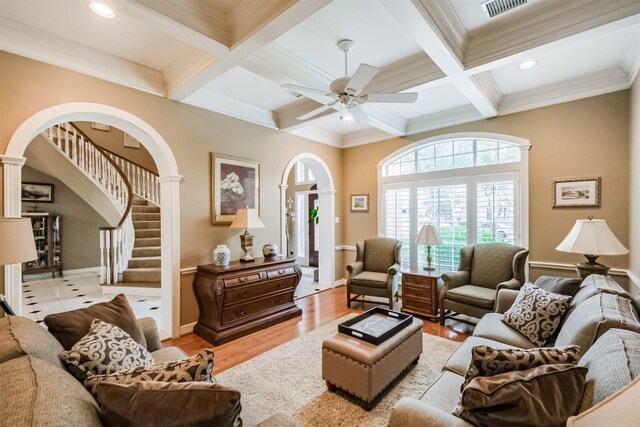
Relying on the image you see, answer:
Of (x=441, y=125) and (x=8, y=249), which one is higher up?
(x=441, y=125)

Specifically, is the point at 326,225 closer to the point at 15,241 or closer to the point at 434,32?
the point at 434,32

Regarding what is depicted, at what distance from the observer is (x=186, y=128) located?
3432mm

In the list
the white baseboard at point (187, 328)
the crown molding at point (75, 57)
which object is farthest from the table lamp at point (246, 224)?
the crown molding at point (75, 57)

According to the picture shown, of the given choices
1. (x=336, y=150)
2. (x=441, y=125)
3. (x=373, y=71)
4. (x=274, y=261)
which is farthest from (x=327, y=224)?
(x=373, y=71)

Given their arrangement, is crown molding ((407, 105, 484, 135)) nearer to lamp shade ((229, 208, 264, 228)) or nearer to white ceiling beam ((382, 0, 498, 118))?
white ceiling beam ((382, 0, 498, 118))

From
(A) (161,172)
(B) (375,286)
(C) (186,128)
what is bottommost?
(B) (375,286)

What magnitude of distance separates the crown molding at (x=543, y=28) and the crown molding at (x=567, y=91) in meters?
1.54

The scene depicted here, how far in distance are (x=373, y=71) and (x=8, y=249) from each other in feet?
8.46

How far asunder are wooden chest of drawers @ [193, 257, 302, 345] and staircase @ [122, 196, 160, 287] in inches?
95.0

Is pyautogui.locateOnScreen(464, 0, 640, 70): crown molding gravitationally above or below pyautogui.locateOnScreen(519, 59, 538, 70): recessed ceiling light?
below

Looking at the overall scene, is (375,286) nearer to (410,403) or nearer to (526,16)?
(410,403)

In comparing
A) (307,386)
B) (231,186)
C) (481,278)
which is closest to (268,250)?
(231,186)

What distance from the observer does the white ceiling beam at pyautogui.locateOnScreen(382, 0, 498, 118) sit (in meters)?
1.88

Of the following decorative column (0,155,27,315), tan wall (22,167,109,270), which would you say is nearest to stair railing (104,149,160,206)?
tan wall (22,167,109,270)
